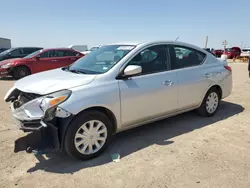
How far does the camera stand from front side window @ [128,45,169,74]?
12.9 feet

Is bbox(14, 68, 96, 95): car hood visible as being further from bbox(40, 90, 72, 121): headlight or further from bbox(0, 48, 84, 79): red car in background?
bbox(0, 48, 84, 79): red car in background

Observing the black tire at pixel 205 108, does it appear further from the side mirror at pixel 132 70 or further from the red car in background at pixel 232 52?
the red car in background at pixel 232 52

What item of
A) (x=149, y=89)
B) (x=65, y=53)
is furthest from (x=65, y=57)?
(x=149, y=89)

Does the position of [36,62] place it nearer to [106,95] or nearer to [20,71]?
[20,71]

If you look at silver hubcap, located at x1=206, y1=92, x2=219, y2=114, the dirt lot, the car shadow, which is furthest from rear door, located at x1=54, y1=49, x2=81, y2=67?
silver hubcap, located at x1=206, y1=92, x2=219, y2=114

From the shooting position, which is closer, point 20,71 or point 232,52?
point 20,71

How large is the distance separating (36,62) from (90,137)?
28.7 feet

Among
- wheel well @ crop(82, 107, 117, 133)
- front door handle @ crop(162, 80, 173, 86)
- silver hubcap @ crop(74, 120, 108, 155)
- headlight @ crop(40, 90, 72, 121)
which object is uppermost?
front door handle @ crop(162, 80, 173, 86)

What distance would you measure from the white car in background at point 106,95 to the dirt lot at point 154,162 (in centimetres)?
28

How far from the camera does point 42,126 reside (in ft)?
9.84

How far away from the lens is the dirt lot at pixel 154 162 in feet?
9.47

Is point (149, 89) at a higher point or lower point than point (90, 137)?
higher

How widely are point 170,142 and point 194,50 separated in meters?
2.01

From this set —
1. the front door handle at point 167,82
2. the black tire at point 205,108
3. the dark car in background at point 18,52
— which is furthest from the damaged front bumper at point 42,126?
the dark car in background at point 18,52
